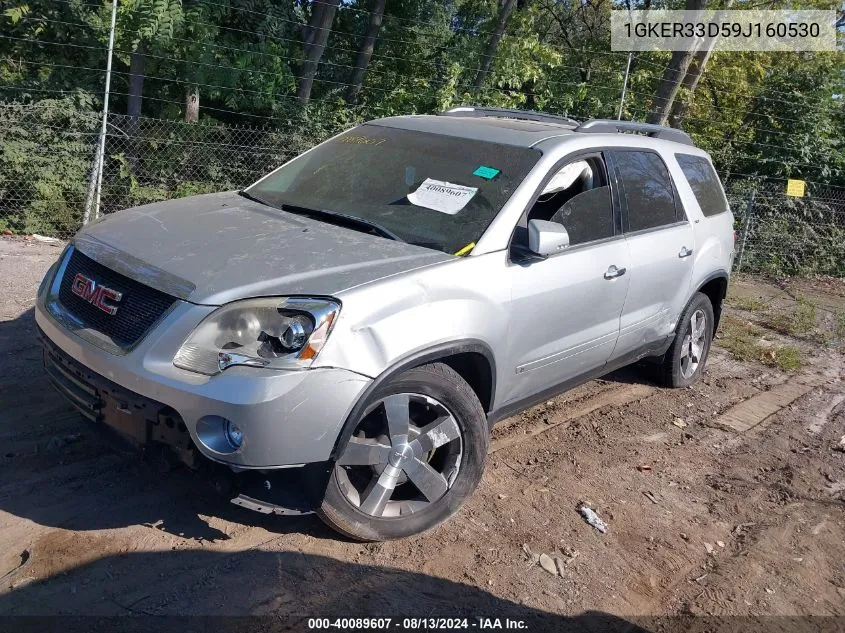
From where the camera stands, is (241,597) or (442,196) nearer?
(241,597)

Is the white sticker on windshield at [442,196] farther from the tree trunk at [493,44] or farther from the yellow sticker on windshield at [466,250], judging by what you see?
the tree trunk at [493,44]

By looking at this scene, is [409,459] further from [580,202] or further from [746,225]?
[746,225]

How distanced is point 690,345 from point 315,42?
26.5ft

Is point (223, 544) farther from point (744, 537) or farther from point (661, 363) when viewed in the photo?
point (661, 363)

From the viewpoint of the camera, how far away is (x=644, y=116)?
50.4 ft

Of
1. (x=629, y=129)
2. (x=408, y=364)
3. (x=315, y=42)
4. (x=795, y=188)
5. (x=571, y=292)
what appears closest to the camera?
(x=408, y=364)

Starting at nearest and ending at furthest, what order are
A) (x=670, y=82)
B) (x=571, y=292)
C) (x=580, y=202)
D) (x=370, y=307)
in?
(x=370, y=307)
(x=571, y=292)
(x=580, y=202)
(x=670, y=82)

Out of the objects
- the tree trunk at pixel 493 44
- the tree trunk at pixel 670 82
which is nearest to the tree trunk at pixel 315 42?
the tree trunk at pixel 493 44

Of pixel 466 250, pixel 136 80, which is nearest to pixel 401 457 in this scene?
pixel 466 250

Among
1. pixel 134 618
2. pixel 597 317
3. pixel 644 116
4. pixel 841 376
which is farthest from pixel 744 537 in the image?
pixel 644 116

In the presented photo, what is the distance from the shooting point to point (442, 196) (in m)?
4.09

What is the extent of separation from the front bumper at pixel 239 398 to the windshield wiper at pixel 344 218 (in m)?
0.99

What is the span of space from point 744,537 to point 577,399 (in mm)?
1836

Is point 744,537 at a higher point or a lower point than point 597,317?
lower
